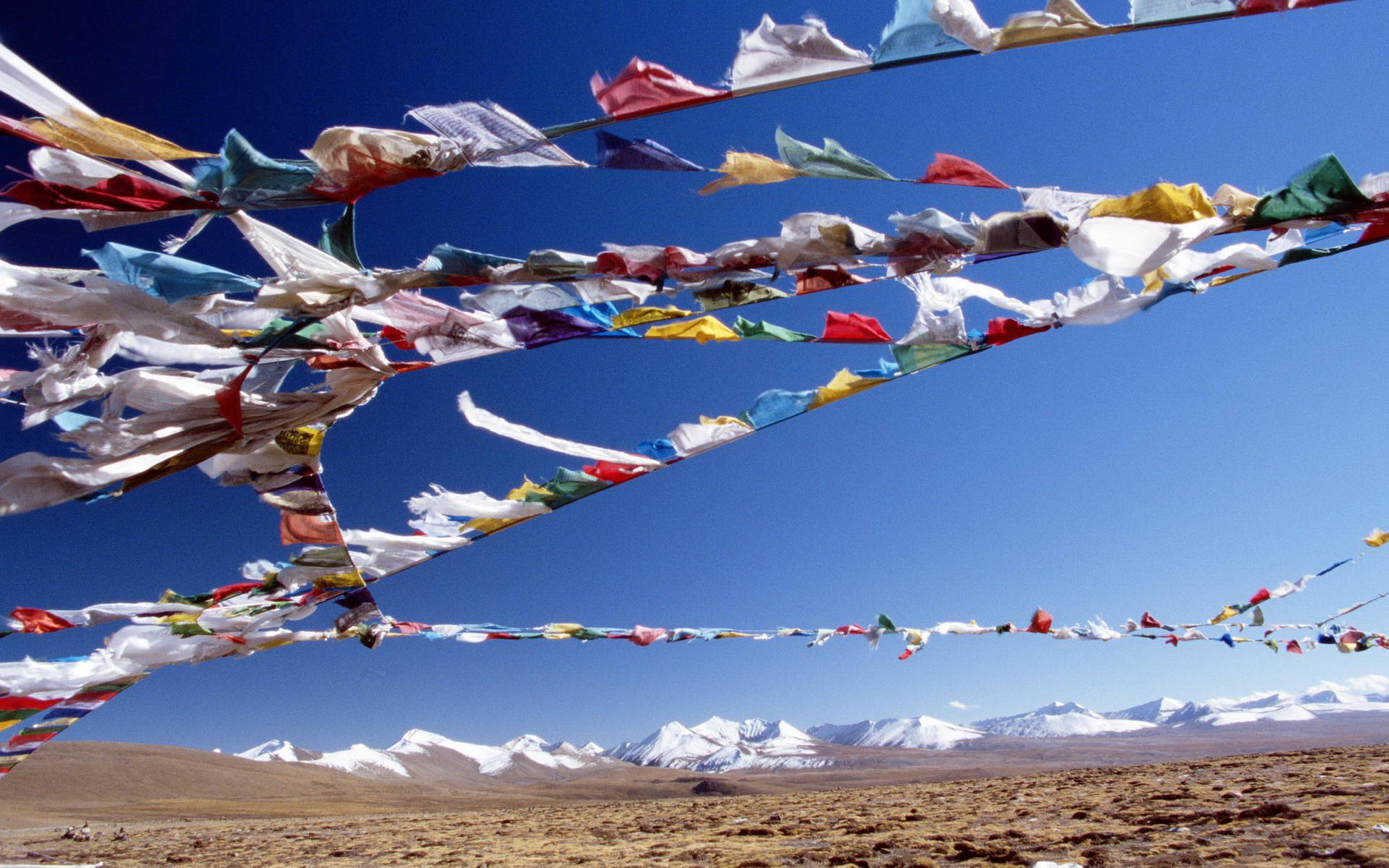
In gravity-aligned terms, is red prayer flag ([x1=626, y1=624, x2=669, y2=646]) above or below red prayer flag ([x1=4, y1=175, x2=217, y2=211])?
below

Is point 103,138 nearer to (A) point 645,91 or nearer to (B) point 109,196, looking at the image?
(B) point 109,196

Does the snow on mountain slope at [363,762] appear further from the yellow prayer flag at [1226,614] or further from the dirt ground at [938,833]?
the yellow prayer flag at [1226,614]

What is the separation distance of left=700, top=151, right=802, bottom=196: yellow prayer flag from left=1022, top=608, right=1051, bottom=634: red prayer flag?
6276mm

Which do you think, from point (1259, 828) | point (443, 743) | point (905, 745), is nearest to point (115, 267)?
point (1259, 828)

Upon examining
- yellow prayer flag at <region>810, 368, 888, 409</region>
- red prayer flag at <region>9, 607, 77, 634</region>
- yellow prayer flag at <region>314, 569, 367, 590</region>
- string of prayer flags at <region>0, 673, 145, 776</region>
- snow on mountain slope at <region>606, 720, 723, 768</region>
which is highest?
yellow prayer flag at <region>810, 368, 888, 409</region>

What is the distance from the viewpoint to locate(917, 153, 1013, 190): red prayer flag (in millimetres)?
2037

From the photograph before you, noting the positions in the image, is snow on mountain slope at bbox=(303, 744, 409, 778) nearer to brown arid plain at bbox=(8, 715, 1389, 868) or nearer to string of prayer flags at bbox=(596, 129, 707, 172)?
brown arid plain at bbox=(8, 715, 1389, 868)

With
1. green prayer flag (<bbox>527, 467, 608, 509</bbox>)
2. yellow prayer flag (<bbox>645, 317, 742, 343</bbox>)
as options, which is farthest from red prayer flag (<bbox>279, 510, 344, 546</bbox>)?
yellow prayer flag (<bbox>645, 317, 742, 343</bbox>)

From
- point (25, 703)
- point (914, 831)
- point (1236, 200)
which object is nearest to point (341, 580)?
point (25, 703)

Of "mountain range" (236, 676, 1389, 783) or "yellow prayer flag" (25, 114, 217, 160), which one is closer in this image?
"yellow prayer flag" (25, 114, 217, 160)

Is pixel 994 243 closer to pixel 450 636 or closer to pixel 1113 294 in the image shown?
pixel 1113 294

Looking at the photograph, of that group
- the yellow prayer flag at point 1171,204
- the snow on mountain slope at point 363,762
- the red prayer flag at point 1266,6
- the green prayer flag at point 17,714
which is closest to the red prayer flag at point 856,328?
the yellow prayer flag at point 1171,204

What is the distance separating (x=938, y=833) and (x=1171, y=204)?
8300 millimetres

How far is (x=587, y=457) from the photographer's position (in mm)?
2934
